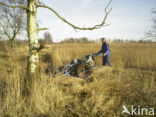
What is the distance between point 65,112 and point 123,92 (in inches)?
49.5

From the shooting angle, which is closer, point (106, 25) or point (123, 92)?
point (106, 25)

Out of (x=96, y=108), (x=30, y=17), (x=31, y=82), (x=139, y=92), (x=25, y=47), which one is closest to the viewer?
(x=96, y=108)

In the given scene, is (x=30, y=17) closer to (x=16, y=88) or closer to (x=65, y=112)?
(x=16, y=88)

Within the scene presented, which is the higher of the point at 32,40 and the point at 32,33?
the point at 32,33

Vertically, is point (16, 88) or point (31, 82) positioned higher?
point (31, 82)

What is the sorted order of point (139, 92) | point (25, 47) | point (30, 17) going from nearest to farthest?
1. point (30, 17)
2. point (139, 92)
3. point (25, 47)

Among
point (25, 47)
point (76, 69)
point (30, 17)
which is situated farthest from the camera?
point (76, 69)

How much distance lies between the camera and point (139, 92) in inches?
75.1

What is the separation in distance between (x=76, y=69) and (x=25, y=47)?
185cm

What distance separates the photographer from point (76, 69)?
3.04 m

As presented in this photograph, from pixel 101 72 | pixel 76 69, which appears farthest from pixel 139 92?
pixel 76 69

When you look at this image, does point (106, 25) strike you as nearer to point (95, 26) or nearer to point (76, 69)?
point (95, 26)

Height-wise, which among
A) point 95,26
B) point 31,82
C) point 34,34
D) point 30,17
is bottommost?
point 31,82

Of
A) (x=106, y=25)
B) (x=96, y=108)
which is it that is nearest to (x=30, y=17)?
(x=106, y=25)
